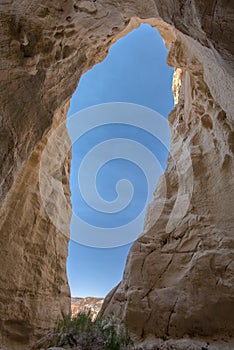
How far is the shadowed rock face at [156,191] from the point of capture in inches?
163

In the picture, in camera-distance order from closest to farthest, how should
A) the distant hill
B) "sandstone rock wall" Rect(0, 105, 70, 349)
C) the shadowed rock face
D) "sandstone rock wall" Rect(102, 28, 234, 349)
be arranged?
the shadowed rock face
"sandstone rock wall" Rect(102, 28, 234, 349)
"sandstone rock wall" Rect(0, 105, 70, 349)
the distant hill

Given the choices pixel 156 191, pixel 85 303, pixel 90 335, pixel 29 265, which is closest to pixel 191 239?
pixel 156 191

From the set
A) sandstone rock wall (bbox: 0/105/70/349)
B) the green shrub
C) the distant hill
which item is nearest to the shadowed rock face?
sandstone rock wall (bbox: 0/105/70/349)

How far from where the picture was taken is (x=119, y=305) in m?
6.29

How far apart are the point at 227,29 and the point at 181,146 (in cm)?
456

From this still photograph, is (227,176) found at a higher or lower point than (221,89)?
lower

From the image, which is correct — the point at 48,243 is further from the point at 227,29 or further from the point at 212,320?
the point at 227,29

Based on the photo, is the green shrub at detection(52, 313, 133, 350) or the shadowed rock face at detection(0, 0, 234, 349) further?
the green shrub at detection(52, 313, 133, 350)

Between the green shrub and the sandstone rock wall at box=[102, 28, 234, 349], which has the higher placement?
the sandstone rock wall at box=[102, 28, 234, 349]

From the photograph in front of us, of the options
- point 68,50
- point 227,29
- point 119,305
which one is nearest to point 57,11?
point 68,50

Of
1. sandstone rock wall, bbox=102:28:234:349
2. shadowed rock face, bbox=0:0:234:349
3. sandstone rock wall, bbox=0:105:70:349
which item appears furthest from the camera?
sandstone rock wall, bbox=0:105:70:349

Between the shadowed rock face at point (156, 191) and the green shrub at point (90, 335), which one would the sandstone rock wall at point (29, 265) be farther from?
the green shrub at point (90, 335)

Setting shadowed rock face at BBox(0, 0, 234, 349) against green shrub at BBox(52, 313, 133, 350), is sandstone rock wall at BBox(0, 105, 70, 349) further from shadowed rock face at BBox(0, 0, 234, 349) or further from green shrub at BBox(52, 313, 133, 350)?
green shrub at BBox(52, 313, 133, 350)

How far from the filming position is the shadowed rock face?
13.6 feet
